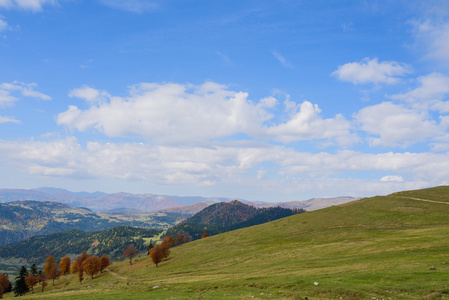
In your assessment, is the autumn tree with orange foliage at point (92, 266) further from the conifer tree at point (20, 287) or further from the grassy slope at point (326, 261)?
the grassy slope at point (326, 261)

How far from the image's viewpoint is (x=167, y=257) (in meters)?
125

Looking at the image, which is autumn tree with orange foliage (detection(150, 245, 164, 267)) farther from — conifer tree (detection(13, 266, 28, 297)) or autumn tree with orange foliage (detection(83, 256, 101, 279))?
conifer tree (detection(13, 266, 28, 297))

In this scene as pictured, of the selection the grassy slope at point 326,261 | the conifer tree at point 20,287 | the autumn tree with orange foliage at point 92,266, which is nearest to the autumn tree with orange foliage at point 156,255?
the grassy slope at point 326,261

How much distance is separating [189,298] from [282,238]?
80122 mm

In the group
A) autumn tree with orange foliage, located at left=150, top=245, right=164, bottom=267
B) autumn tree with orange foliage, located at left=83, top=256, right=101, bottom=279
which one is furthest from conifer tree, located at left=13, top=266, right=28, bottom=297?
autumn tree with orange foliage, located at left=150, top=245, right=164, bottom=267

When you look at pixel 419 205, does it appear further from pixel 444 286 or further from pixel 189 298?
pixel 189 298

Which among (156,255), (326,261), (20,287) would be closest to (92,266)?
(20,287)

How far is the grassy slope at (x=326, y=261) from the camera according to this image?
31.8 m

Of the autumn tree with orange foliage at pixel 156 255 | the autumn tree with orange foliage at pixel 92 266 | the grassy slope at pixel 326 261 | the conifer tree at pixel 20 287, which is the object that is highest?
the grassy slope at pixel 326 261

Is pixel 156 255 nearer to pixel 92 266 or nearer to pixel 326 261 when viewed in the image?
pixel 92 266

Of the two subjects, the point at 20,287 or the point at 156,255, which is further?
the point at 20,287

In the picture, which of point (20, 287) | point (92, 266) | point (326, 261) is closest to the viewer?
point (326, 261)

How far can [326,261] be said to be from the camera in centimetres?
5675

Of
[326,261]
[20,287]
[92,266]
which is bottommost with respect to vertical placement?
[20,287]
